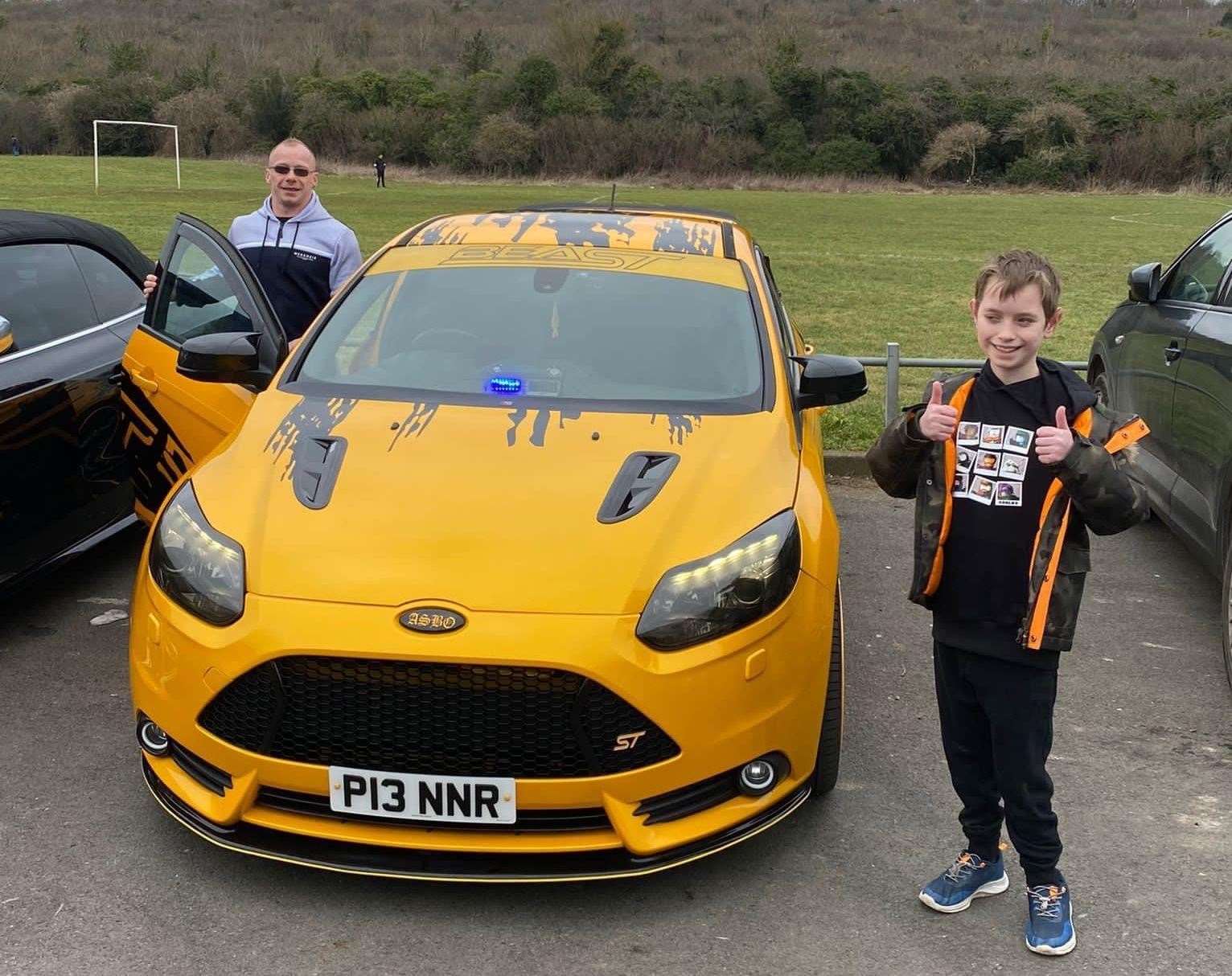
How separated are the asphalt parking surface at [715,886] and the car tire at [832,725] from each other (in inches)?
4.7

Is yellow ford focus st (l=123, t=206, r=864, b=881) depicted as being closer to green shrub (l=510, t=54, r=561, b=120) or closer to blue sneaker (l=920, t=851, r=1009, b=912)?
blue sneaker (l=920, t=851, r=1009, b=912)

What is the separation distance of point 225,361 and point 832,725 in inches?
91.7

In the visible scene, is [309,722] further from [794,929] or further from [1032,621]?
[1032,621]

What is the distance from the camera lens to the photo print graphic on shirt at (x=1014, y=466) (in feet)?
9.71

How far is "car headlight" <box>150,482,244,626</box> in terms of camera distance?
3.19 metres

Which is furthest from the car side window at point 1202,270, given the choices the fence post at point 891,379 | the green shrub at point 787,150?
the green shrub at point 787,150

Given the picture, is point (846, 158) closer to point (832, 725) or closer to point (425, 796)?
point (832, 725)

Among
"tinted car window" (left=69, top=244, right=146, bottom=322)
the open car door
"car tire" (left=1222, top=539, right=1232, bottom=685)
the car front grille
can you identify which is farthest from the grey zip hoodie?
"car tire" (left=1222, top=539, right=1232, bottom=685)

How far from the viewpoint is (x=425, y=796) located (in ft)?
9.97

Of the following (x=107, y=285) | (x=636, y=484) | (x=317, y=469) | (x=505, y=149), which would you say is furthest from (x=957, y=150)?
(x=317, y=469)

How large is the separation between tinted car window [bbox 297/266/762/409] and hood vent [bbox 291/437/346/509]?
0.51 m

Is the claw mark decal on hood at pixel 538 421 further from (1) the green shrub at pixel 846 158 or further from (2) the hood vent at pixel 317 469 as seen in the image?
(1) the green shrub at pixel 846 158

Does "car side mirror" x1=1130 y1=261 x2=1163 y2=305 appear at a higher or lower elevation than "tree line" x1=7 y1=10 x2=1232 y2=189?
higher

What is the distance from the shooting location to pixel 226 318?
17.2 ft
